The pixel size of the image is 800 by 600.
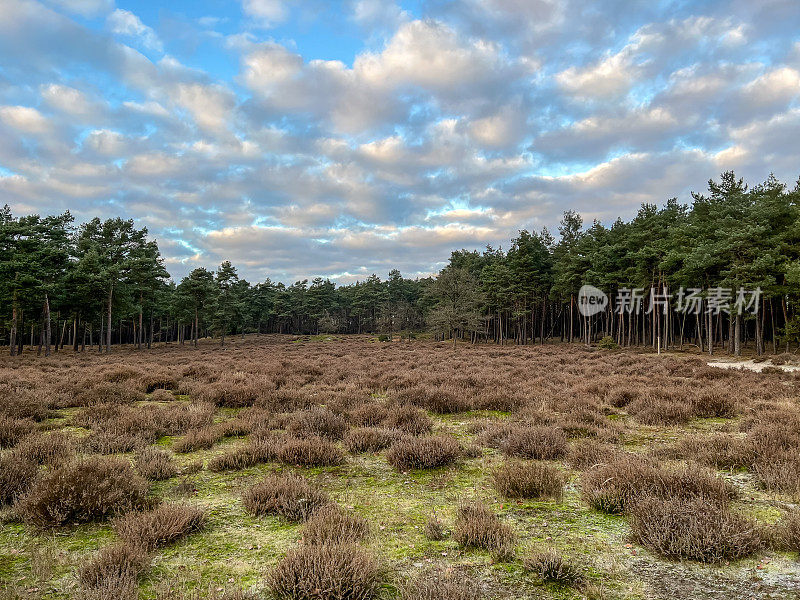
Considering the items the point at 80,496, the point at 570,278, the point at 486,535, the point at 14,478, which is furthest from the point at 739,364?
the point at 14,478

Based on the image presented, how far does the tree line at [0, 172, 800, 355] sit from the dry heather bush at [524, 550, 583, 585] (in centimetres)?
3492

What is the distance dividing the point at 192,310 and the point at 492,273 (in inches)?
1686

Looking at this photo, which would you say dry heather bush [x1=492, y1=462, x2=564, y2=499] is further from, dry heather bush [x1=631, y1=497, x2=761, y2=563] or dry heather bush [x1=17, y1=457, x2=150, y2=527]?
dry heather bush [x1=17, y1=457, x2=150, y2=527]

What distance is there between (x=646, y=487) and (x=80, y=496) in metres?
6.01

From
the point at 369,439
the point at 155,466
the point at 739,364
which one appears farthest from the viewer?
the point at 739,364

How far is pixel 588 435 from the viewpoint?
7406 millimetres

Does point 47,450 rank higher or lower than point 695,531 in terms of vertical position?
lower

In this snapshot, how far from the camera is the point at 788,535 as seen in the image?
3330 millimetres

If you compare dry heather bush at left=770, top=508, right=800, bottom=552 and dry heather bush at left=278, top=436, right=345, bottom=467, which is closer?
dry heather bush at left=770, top=508, right=800, bottom=552

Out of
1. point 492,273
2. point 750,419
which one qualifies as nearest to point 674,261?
point 492,273

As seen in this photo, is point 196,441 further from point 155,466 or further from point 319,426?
point 319,426

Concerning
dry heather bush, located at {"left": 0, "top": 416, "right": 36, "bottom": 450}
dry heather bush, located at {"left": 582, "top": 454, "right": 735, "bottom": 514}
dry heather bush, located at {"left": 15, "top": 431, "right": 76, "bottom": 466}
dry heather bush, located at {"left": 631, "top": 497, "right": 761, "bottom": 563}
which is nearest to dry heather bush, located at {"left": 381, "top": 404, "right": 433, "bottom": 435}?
dry heather bush, located at {"left": 582, "top": 454, "right": 735, "bottom": 514}

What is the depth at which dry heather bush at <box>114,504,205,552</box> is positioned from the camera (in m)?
3.34

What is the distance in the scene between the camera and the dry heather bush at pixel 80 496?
3.82 m
